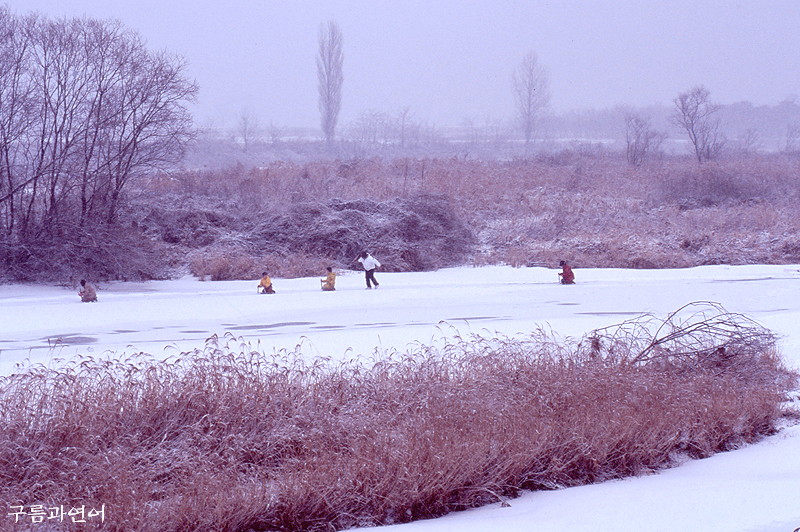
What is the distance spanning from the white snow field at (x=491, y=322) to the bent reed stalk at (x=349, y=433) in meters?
0.40

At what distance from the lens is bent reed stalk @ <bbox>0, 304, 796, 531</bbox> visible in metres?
6.90

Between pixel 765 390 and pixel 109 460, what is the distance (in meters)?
9.02

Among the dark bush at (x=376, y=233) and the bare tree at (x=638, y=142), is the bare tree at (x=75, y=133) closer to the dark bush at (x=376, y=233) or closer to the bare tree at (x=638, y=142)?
the dark bush at (x=376, y=233)

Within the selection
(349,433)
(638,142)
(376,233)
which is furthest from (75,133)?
(638,142)

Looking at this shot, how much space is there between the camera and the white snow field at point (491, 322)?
6.92m

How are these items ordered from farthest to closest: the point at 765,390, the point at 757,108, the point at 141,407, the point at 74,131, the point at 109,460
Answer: the point at 757,108 → the point at 74,131 → the point at 765,390 → the point at 141,407 → the point at 109,460

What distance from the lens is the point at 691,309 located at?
1880 centimetres

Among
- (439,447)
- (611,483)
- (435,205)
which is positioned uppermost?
(435,205)

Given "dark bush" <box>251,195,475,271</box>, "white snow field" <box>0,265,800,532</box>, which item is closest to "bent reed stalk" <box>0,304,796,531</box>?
"white snow field" <box>0,265,800,532</box>

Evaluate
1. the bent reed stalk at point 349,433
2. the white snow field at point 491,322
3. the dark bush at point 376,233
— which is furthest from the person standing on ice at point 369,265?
the bent reed stalk at point 349,433

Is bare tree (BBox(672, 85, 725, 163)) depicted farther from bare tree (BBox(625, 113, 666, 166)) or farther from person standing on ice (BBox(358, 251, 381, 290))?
person standing on ice (BBox(358, 251, 381, 290))

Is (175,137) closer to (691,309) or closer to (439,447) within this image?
(691,309)

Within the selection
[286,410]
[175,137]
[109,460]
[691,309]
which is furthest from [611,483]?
[175,137]

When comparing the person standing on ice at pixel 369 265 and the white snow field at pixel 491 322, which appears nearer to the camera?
the white snow field at pixel 491 322
